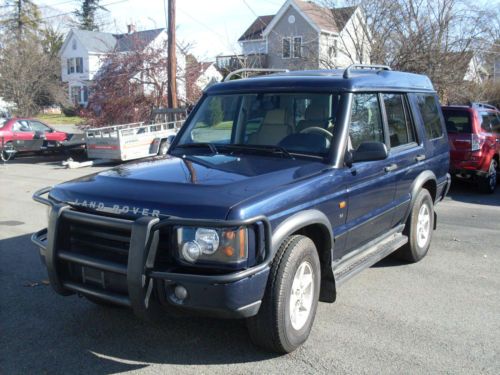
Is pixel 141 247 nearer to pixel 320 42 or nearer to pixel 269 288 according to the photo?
pixel 269 288

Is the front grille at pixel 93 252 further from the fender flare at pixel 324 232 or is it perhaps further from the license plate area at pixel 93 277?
the fender flare at pixel 324 232

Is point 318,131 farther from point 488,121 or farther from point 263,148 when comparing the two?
point 488,121

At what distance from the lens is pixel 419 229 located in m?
6.03

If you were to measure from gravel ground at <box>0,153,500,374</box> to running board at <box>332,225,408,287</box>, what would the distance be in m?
0.38

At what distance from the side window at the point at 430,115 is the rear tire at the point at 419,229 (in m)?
0.77

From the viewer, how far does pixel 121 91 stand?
21.6m

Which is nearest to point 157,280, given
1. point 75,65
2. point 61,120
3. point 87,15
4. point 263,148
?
point 263,148

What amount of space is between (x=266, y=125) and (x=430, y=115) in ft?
8.65

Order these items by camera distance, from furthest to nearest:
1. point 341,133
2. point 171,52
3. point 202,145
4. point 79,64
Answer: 1. point 79,64
2. point 171,52
3. point 202,145
4. point 341,133

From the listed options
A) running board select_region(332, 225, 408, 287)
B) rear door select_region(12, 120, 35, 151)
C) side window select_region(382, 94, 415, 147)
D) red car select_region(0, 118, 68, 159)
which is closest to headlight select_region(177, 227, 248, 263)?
running board select_region(332, 225, 408, 287)

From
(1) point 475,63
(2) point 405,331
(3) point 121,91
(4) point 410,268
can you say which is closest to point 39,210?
(4) point 410,268

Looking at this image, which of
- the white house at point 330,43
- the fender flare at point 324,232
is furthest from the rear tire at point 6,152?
the fender flare at point 324,232

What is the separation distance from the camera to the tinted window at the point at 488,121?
10.5 metres

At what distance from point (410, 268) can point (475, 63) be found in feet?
58.3
